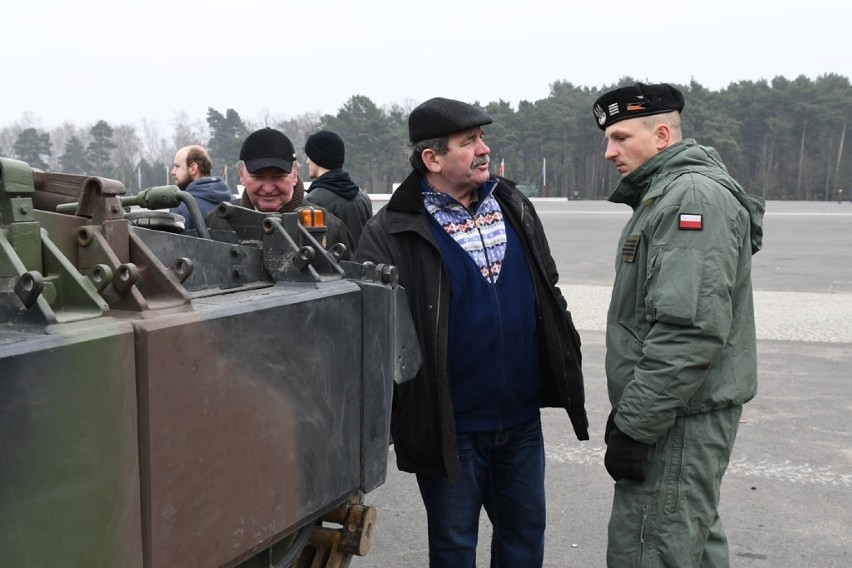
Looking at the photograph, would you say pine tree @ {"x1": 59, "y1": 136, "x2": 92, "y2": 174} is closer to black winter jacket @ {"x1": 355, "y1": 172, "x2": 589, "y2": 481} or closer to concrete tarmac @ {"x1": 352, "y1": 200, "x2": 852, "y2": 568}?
concrete tarmac @ {"x1": 352, "y1": 200, "x2": 852, "y2": 568}

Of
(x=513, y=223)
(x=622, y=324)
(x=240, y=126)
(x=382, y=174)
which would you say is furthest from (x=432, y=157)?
(x=240, y=126)

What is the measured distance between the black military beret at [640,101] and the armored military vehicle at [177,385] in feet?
3.51

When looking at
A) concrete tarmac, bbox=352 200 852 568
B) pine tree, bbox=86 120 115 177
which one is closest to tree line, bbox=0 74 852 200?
pine tree, bbox=86 120 115 177

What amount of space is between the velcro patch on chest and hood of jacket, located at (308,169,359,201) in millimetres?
3103

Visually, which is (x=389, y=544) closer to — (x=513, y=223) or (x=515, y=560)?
(x=515, y=560)

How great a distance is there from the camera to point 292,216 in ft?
7.98

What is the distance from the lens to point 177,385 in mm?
1745

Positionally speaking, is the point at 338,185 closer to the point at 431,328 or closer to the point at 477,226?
the point at 477,226

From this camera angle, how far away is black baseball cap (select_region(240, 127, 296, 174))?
3.99 m

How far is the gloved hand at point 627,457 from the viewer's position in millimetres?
2748

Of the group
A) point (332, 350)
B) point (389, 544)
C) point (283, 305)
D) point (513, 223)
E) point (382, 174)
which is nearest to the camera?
point (283, 305)

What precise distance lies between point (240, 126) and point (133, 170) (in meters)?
8.52

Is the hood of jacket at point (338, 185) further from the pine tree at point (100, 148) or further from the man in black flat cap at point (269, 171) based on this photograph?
the pine tree at point (100, 148)

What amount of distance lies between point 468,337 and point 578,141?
6790 centimetres
